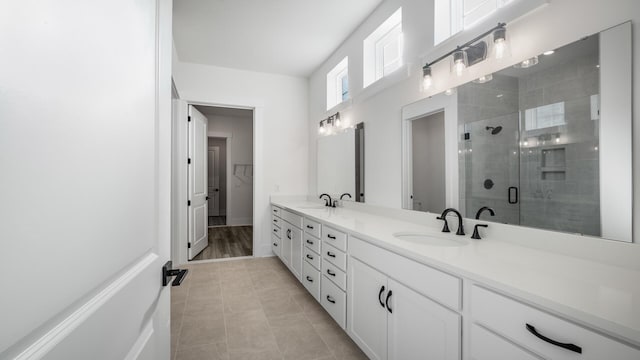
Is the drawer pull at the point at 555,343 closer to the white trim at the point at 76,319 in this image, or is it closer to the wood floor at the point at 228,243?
the white trim at the point at 76,319

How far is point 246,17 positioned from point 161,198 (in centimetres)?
271

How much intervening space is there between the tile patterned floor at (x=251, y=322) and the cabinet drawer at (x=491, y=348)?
1066 millimetres

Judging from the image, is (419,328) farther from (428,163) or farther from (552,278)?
(428,163)

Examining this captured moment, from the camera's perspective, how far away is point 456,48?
5.85ft

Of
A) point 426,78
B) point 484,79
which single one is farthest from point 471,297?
point 426,78

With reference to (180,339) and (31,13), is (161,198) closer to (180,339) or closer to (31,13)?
(31,13)

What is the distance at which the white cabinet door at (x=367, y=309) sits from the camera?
1.56 meters

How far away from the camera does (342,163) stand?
3465 mm

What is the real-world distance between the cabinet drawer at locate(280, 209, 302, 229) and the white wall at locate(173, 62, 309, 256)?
0.81 metres

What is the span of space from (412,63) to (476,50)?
0.60 meters

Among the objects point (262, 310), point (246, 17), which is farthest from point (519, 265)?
point (246, 17)

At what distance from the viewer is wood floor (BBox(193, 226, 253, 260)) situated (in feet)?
14.3

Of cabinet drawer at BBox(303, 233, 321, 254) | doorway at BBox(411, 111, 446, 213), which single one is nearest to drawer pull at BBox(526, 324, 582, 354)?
doorway at BBox(411, 111, 446, 213)

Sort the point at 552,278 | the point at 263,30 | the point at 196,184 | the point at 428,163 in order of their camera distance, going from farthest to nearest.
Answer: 1. the point at 196,184
2. the point at 263,30
3. the point at 428,163
4. the point at 552,278
